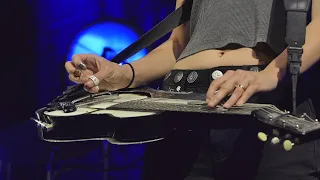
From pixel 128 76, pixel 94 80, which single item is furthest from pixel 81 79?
pixel 128 76

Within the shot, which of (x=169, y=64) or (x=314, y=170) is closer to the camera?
(x=314, y=170)

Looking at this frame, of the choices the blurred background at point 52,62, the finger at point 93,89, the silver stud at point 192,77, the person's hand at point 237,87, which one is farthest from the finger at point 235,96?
the blurred background at point 52,62

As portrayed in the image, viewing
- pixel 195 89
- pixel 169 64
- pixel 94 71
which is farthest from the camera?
Answer: pixel 169 64

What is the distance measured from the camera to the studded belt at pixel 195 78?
106 centimetres

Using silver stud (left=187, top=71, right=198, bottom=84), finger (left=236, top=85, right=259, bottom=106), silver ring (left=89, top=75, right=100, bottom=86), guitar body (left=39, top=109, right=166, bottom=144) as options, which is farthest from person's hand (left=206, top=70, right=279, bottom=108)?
silver ring (left=89, top=75, right=100, bottom=86)

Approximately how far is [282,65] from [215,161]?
0.73ft

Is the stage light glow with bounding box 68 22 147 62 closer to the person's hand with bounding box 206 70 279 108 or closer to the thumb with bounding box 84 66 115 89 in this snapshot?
the thumb with bounding box 84 66 115 89

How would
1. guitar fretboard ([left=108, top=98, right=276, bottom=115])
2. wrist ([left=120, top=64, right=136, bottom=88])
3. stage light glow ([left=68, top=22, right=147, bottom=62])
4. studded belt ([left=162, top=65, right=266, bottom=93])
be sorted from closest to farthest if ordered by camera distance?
guitar fretboard ([left=108, top=98, right=276, bottom=115]), studded belt ([left=162, top=65, right=266, bottom=93]), wrist ([left=120, top=64, right=136, bottom=88]), stage light glow ([left=68, top=22, right=147, bottom=62])

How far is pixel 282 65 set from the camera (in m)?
0.94

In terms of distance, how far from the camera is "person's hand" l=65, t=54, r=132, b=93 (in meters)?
1.18

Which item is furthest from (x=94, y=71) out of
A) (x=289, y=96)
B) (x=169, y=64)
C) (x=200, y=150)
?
(x=289, y=96)

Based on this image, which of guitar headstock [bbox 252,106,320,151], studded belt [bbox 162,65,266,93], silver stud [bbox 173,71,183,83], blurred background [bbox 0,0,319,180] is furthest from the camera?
blurred background [bbox 0,0,319,180]

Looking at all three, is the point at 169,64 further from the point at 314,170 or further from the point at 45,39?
the point at 45,39

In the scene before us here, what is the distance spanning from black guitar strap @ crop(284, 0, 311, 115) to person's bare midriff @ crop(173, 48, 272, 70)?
14 centimetres
